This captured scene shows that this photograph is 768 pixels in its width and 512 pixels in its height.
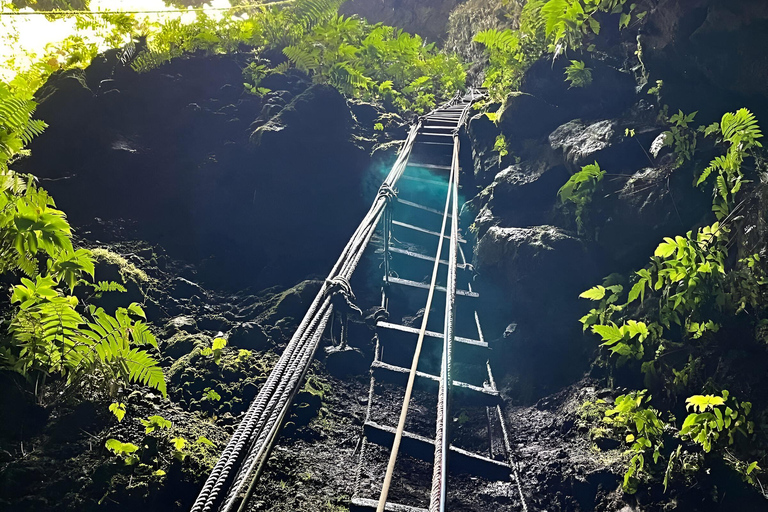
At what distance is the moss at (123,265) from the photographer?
436 cm

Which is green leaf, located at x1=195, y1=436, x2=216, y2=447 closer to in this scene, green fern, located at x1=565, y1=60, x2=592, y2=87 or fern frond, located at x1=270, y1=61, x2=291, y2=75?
green fern, located at x1=565, y1=60, x2=592, y2=87

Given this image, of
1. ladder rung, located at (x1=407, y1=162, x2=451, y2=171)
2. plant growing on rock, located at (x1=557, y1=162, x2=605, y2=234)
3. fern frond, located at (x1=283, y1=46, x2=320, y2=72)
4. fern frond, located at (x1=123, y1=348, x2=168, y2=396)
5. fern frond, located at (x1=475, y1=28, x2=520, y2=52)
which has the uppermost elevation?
fern frond, located at (x1=475, y1=28, x2=520, y2=52)

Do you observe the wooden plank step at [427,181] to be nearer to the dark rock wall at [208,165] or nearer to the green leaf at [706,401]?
the dark rock wall at [208,165]

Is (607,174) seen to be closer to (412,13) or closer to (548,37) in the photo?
(548,37)

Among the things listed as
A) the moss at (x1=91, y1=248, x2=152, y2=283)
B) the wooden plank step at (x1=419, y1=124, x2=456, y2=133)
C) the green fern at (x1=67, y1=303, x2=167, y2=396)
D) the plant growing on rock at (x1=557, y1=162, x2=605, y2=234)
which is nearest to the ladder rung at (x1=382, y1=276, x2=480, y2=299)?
the plant growing on rock at (x1=557, y1=162, x2=605, y2=234)

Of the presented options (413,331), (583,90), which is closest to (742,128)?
(583,90)

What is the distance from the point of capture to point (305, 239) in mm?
5902

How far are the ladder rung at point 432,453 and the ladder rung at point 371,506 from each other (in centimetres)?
66

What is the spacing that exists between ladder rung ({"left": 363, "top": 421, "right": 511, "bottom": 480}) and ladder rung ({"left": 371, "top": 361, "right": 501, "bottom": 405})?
52 cm

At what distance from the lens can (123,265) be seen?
4.54m

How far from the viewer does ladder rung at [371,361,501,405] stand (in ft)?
13.1

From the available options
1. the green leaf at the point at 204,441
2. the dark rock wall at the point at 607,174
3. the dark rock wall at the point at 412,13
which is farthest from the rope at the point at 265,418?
the dark rock wall at the point at 412,13

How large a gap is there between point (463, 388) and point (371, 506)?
1.52 meters

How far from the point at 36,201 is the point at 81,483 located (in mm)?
1571
